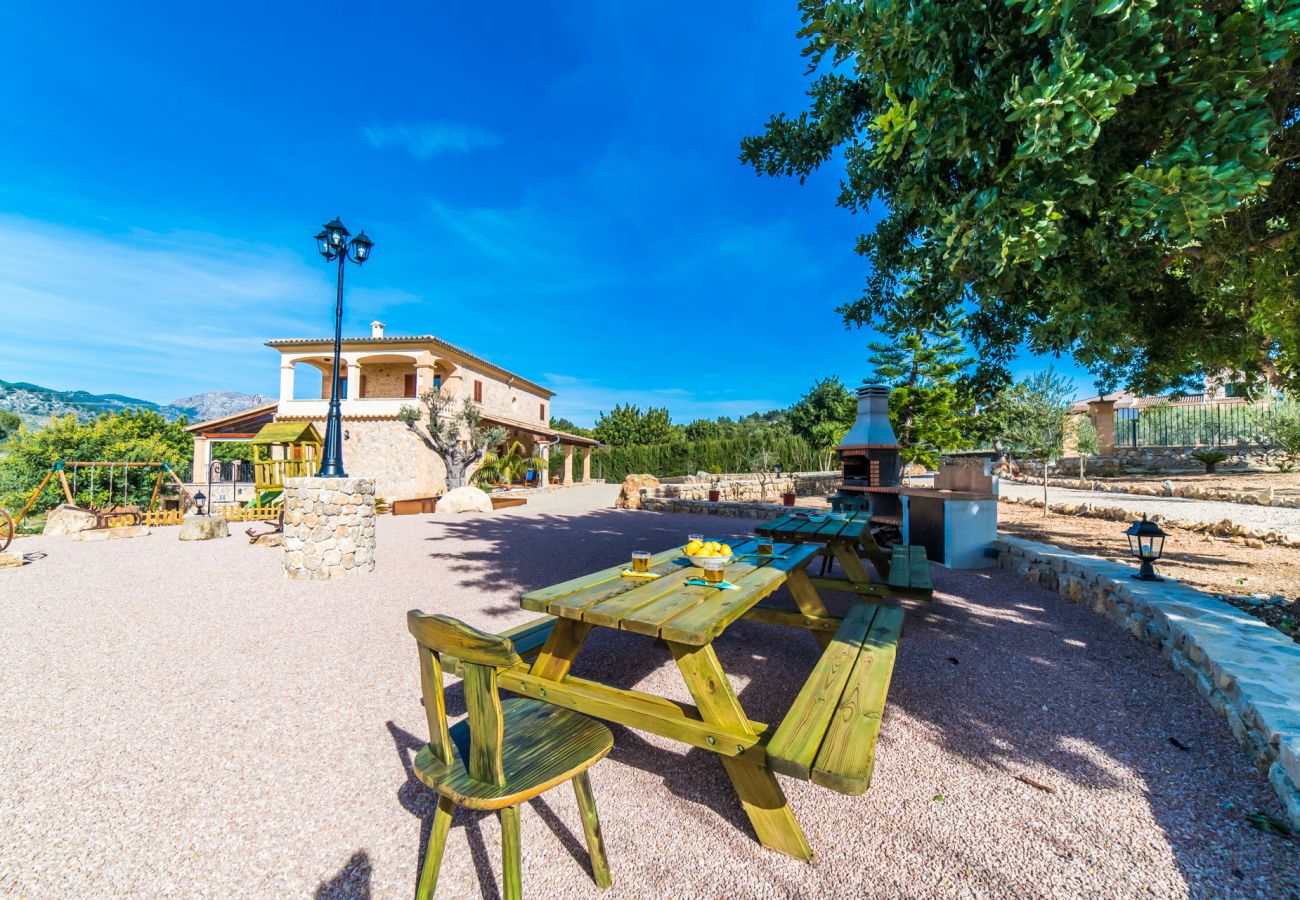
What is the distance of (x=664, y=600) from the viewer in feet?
7.50

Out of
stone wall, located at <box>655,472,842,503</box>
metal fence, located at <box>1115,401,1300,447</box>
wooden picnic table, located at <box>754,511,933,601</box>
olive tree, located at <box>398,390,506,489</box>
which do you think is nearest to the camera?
wooden picnic table, located at <box>754,511,933,601</box>

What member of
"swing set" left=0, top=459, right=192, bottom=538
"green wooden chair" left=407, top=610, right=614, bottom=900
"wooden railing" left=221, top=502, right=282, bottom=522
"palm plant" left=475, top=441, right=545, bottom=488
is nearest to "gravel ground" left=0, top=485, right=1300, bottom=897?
"green wooden chair" left=407, top=610, right=614, bottom=900

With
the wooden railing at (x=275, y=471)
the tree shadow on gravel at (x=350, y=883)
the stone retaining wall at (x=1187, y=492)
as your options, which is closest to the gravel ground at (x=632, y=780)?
the tree shadow on gravel at (x=350, y=883)

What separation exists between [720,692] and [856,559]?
2.61m

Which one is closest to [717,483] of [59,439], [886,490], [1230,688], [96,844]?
[886,490]

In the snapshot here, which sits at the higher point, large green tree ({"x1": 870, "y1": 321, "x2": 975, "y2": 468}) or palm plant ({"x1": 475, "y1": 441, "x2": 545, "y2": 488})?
large green tree ({"x1": 870, "y1": 321, "x2": 975, "y2": 468})

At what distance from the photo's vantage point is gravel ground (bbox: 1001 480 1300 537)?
841 cm

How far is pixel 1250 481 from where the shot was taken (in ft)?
47.5

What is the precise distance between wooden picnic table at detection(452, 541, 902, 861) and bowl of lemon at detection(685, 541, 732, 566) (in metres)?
0.24

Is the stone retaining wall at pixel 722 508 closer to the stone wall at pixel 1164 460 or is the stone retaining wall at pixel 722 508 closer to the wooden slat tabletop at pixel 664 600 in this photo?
the wooden slat tabletop at pixel 664 600

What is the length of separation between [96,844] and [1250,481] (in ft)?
75.2

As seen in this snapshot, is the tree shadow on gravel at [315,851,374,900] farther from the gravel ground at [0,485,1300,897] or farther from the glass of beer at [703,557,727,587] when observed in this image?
the glass of beer at [703,557,727,587]

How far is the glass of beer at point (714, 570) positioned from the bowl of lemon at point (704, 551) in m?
0.15

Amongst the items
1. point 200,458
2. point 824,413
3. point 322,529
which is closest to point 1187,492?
point 824,413
